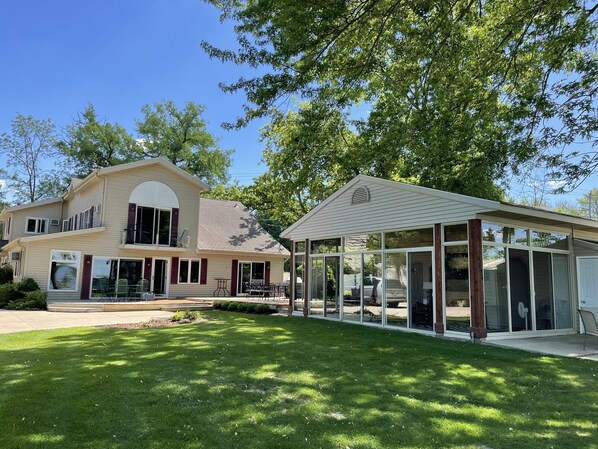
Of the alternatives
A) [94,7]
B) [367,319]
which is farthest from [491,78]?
[94,7]

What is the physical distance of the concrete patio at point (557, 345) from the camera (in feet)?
28.0

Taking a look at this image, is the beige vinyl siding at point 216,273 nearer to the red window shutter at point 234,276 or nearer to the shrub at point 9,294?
the red window shutter at point 234,276

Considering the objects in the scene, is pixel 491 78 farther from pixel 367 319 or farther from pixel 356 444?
pixel 356 444

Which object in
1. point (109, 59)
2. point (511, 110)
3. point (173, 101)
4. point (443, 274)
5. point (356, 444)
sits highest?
point (173, 101)

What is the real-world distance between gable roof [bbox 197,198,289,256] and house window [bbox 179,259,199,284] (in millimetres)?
1083

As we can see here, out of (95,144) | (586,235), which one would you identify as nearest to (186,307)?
(586,235)

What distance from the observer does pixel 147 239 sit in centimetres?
2216

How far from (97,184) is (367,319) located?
17.1m

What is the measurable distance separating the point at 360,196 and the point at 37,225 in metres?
25.2

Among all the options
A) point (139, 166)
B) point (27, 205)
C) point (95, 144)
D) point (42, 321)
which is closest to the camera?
point (42, 321)

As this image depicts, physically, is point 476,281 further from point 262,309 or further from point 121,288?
point 121,288

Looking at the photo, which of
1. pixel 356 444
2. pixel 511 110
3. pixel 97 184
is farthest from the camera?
pixel 97 184

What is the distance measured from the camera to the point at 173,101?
125 feet

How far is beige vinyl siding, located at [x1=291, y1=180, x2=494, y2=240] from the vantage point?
34.4 ft
